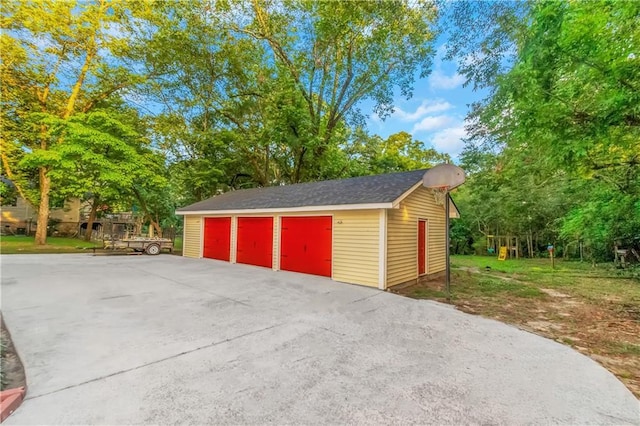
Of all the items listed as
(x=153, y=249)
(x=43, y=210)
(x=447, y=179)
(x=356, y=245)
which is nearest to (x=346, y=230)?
(x=356, y=245)

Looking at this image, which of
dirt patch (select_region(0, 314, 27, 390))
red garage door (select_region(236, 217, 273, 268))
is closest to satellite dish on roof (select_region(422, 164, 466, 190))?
red garage door (select_region(236, 217, 273, 268))

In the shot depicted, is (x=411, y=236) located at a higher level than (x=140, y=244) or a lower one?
higher

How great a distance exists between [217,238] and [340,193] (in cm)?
669

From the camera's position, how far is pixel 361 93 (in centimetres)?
1638

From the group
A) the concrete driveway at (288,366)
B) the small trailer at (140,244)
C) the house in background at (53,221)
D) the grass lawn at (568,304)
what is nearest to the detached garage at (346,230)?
the grass lawn at (568,304)

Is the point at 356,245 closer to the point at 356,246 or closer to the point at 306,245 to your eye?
the point at 356,246

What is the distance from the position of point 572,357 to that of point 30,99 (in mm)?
23900

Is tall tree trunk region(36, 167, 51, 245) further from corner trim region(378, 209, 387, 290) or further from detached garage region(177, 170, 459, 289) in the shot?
corner trim region(378, 209, 387, 290)

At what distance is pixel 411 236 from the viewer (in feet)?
26.6

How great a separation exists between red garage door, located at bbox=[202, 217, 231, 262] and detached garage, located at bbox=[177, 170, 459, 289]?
0.15 feet

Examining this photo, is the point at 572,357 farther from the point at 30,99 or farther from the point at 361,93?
the point at 30,99

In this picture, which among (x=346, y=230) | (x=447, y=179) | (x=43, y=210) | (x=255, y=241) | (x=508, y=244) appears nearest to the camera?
(x=447, y=179)

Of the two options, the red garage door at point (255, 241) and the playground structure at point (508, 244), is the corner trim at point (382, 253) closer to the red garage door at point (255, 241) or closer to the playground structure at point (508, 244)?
the red garage door at point (255, 241)

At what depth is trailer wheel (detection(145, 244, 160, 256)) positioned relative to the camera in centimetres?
1415
